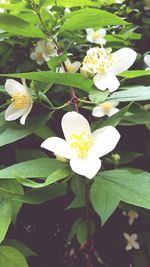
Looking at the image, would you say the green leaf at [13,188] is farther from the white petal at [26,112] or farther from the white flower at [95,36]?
the white flower at [95,36]

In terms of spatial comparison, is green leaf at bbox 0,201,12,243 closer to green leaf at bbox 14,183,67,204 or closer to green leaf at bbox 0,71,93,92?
green leaf at bbox 14,183,67,204

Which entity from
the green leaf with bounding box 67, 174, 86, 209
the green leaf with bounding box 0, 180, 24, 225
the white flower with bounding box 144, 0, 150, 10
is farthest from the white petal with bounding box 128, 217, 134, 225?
the white flower with bounding box 144, 0, 150, 10

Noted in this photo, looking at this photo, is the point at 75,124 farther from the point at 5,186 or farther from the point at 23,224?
the point at 23,224

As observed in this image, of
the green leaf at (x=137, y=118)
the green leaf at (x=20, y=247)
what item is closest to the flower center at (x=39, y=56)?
the green leaf at (x=137, y=118)

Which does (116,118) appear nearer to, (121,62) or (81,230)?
(121,62)

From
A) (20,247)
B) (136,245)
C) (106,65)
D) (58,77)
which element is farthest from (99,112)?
(136,245)
